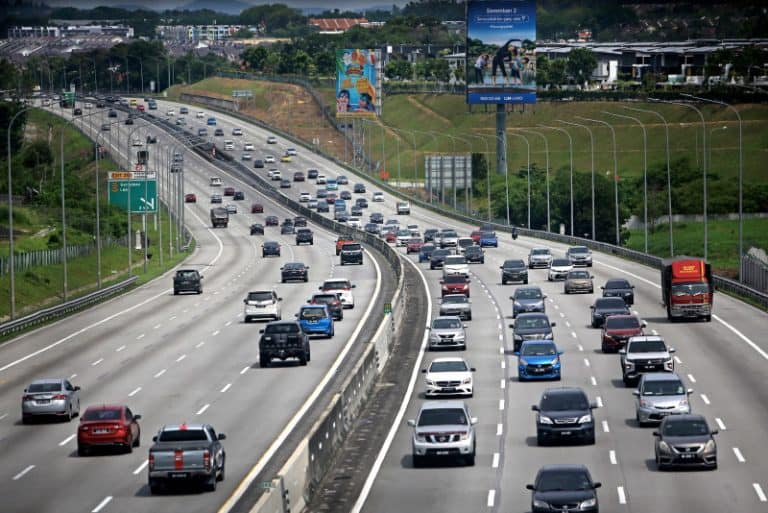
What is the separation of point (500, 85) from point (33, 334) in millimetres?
106186

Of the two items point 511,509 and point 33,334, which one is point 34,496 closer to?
point 511,509

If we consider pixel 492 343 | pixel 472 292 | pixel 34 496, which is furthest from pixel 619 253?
pixel 34 496

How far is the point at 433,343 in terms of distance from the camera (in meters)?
65.0

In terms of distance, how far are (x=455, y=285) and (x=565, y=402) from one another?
139ft

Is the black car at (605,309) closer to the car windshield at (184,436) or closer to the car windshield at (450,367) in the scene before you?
the car windshield at (450,367)

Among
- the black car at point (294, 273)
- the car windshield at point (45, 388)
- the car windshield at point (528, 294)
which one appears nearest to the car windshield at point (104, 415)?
the car windshield at point (45, 388)

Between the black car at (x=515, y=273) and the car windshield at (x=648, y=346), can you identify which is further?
the black car at (x=515, y=273)

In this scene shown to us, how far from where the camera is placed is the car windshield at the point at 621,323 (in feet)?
204

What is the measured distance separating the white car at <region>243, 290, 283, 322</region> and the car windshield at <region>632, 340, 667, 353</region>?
26.7 meters

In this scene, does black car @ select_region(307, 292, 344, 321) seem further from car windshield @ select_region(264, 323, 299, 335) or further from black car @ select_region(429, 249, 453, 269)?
black car @ select_region(429, 249, 453, 269)

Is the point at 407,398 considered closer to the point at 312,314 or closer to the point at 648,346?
the point at 648,346

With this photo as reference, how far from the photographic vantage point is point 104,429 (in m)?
42.2

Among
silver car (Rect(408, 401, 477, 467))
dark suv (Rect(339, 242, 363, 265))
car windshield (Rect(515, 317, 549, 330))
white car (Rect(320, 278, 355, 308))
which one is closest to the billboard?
dark suv (Rect(339, 242, 363, 265))

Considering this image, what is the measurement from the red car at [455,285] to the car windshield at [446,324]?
60.1 ft
